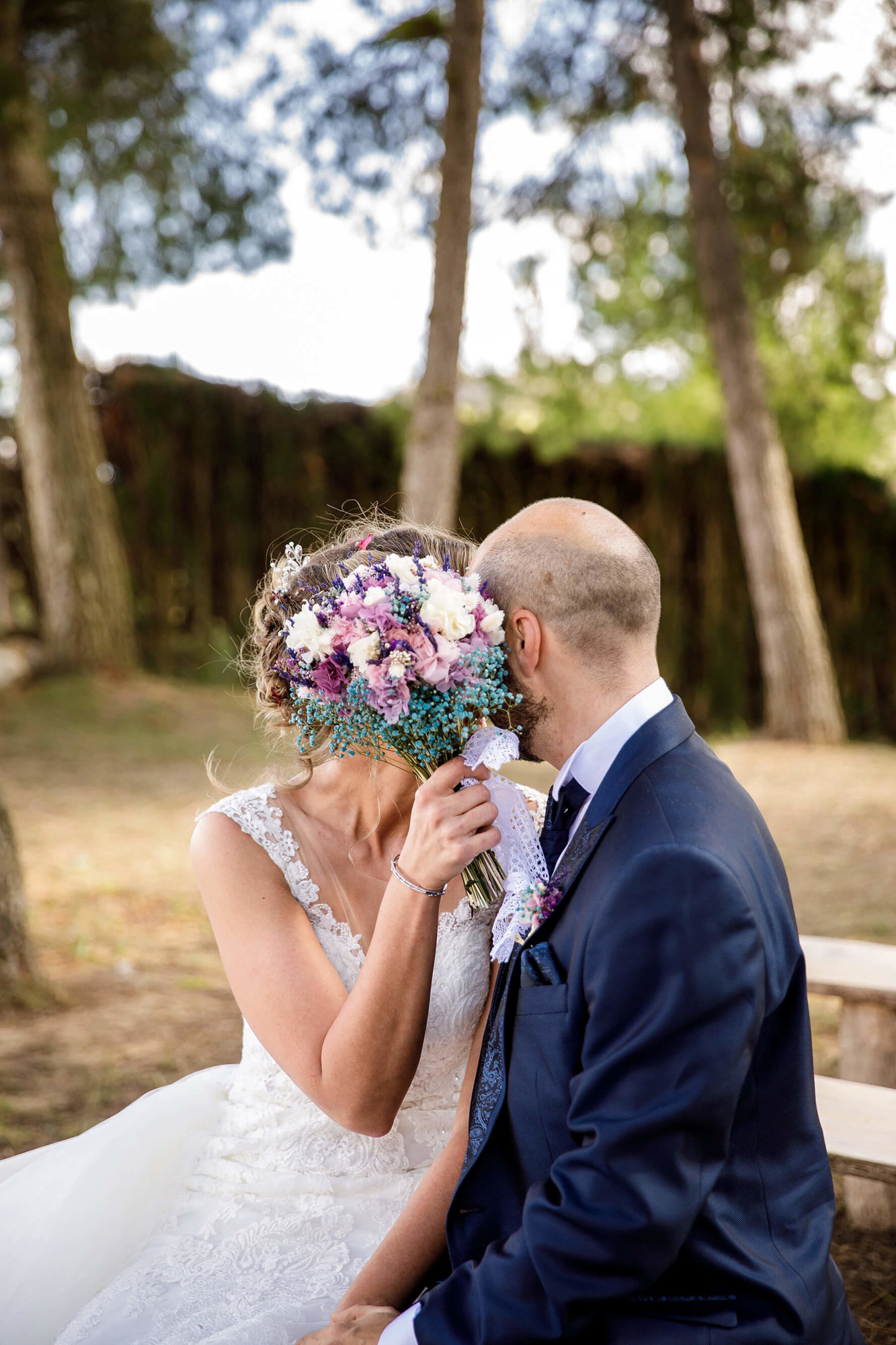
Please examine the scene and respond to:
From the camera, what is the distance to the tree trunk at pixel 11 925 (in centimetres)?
421

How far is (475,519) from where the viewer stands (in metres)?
12.7

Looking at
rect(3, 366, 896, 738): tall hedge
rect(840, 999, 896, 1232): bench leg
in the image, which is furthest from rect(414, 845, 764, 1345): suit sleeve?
rect(3, 366, 896, 738): tall hedge

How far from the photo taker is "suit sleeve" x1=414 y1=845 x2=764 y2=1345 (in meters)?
1.28

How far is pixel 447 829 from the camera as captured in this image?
1.64 meters

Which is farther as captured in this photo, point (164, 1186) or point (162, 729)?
point (162, 729)

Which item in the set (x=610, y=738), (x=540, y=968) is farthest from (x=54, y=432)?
(x=540, y=968)

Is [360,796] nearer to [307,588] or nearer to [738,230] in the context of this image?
[307,588]

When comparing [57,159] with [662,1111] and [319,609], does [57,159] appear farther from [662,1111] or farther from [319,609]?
[662,1111]

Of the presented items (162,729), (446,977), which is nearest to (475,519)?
(162,729)

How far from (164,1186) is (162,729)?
7.66 meters

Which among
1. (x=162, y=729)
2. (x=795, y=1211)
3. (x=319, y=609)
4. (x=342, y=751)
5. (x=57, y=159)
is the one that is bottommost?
(x=162, y=729)

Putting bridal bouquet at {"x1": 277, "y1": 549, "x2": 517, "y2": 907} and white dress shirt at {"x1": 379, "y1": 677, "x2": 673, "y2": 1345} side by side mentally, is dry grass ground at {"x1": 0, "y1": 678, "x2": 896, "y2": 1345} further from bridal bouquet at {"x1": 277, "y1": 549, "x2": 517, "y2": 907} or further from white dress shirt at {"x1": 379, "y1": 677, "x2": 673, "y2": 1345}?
white dress shirt at {"x1": 379, "y1": 677, "x2": 673, "y2": 1345}

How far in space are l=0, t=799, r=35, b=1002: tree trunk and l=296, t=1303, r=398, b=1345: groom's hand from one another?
2904 mm

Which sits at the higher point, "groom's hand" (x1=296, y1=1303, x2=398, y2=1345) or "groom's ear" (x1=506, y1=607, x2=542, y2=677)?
"groom's ear" (x1=506, y1=607, x2=542, y2=677)
